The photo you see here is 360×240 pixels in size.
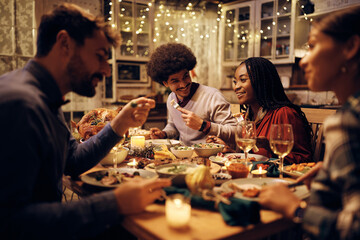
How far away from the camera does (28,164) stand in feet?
2.77

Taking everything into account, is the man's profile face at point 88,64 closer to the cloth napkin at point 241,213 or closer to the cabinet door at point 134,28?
the cloth napkin at point 241,213

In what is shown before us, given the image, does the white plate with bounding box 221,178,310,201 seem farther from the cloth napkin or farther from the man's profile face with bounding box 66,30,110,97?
the man's profile face with bounding box 66,30,110,97

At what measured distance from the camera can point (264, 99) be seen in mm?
2305

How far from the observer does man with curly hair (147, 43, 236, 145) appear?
2.77m

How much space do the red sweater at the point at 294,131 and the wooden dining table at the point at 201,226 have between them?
92 cm

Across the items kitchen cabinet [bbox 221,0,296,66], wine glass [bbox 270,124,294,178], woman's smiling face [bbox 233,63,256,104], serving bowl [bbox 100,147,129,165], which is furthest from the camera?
kitchen cabinet [bbox 221,0,296,66]

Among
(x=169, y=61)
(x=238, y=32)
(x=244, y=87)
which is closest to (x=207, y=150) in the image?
(x=244, y=87)

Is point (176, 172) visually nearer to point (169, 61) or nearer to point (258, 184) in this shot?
point (258, 184)

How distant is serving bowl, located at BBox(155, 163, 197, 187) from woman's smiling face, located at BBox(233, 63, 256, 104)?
3.94ft

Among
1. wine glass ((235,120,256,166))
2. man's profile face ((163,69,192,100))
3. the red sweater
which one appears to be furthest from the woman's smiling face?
wine glass ((235,120,256,166))

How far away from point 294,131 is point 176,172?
43.0 inches

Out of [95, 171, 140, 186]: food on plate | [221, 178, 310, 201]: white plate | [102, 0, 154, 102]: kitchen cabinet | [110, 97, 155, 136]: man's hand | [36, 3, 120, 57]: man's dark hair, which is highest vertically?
[102, 0, 154, 102]: kitchen cabinet

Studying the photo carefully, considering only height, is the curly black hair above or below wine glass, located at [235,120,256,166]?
above

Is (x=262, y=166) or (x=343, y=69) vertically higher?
(x=343, y=69)
